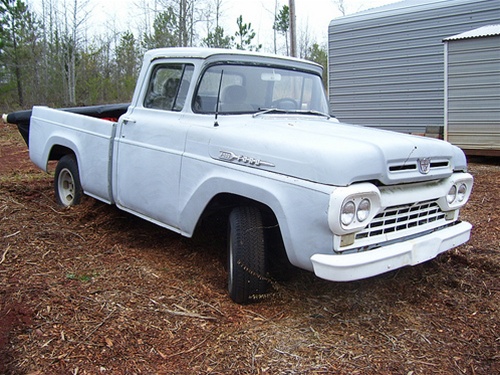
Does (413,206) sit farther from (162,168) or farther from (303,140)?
(162,168)

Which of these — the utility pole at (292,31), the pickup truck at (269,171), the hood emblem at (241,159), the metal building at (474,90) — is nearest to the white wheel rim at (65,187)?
the pickup truck at (269,171)

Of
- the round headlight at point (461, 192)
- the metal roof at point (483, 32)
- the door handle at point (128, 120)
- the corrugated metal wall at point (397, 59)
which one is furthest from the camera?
the corrugated metal wall at point (397, 59)

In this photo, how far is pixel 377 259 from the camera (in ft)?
10.0

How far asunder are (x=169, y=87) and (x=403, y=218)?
7.91ft

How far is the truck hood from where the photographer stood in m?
3.02

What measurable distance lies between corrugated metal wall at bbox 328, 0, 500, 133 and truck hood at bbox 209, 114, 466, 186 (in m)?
8.23

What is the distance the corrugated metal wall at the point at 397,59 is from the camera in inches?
437

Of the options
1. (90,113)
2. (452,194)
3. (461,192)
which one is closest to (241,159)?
(452,194)

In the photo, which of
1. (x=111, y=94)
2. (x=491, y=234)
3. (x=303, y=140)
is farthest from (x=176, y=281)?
(x=111, y=94)

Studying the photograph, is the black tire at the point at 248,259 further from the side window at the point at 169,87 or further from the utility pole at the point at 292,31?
the utility pole at the point at 292,31

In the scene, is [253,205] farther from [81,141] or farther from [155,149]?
[81,141]

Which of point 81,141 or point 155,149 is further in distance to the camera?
point 81,141

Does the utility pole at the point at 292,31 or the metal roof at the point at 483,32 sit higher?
the utility pole at the point at 292,31

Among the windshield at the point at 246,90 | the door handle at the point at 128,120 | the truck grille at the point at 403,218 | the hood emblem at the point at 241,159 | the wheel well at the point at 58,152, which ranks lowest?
the truck grille at the point at 403,218
